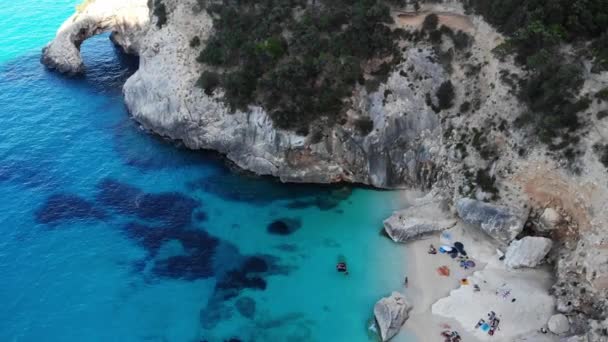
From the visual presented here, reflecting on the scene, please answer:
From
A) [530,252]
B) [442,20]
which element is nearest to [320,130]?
[442,20]

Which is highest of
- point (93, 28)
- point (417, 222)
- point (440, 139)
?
point (93, 28)

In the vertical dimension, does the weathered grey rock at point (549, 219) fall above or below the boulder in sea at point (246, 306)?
above

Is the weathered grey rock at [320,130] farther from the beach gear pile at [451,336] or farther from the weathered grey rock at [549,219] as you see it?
the beach gear pile at [451,336]

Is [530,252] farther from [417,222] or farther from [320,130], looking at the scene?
[320,130]

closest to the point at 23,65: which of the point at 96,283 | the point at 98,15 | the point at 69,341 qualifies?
the point at 98,15

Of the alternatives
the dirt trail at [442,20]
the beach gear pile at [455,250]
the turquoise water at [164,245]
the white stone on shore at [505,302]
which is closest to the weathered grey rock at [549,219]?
the white stone on shore at [505,302]

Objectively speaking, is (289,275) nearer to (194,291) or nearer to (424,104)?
(194,291)
